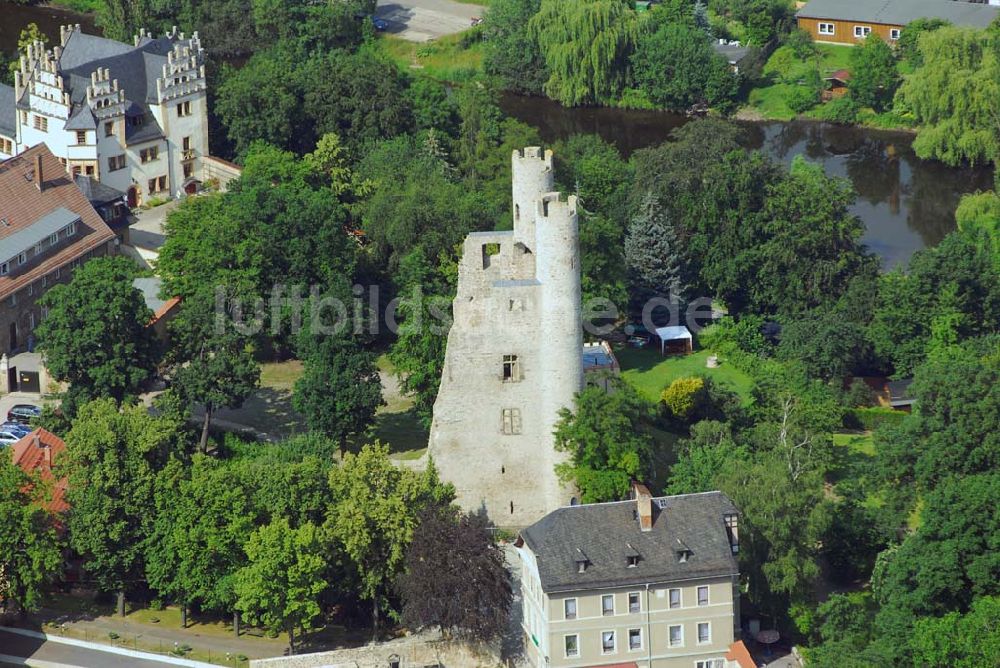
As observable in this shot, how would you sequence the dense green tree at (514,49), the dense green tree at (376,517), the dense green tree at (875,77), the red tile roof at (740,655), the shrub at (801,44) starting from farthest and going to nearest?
1. the shrub at (801,44)
2. the dense green tree at (514,49)
3. the dense green tree at (875,77)
4. the dense green tree at (376,517)
5. the red tile roof at (740,655)

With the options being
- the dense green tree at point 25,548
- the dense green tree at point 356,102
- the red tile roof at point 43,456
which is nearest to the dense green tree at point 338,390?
the red tile roof at point 43,456

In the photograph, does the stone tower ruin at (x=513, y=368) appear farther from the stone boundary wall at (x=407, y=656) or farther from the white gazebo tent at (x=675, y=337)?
the white gazebo tent at (x=675, y=337)

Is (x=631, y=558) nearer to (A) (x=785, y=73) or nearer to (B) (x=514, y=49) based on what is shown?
(B) (x=514, y=49)

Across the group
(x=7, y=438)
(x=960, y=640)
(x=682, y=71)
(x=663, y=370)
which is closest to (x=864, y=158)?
(x=682, y=71)

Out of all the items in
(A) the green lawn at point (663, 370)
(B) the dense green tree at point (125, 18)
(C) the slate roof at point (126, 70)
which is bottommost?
(A) the green lawn at point (663, 370)

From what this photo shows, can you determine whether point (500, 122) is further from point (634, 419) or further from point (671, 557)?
point (671, 557)

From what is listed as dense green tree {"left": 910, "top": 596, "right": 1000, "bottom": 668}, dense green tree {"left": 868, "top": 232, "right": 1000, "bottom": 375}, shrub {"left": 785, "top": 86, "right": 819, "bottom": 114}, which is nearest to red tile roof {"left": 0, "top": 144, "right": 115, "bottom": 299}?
dense green tree {"left": 868, "top": 232, "right": 1000, "bottom": 375}

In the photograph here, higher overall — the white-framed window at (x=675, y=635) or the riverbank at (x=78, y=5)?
the riverbank at (x=78, y=5)
